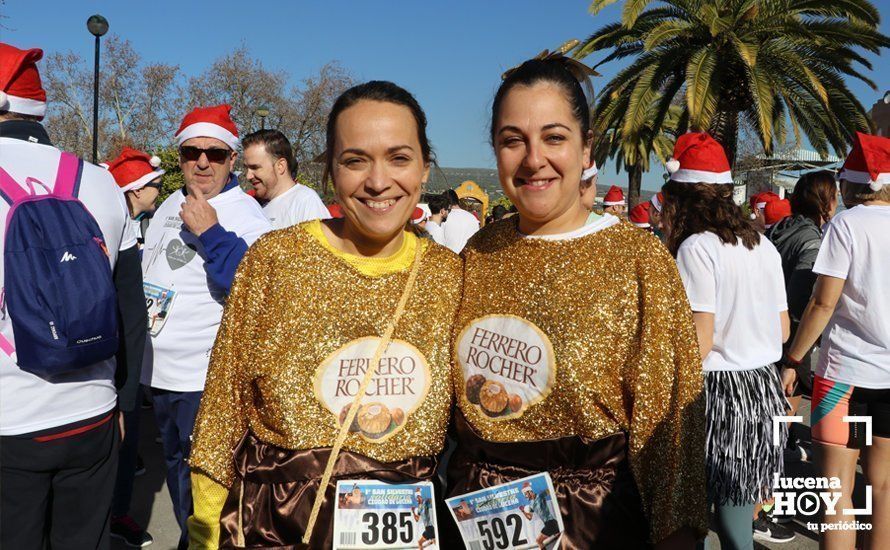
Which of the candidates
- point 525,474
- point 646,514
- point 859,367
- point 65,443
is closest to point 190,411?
point 65,443

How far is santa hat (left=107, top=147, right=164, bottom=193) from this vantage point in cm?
A: 492

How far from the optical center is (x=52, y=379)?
93.2 inches

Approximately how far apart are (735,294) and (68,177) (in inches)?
114

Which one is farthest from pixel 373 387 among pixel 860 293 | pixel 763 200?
pixel 763 200

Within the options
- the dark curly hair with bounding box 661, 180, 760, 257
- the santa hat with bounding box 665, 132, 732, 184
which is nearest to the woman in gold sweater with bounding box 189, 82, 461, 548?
the dark curly hair with bounding box 661, 180, 760, 257

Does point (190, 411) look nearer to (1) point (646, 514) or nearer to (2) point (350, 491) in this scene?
(2) point (350, 491)

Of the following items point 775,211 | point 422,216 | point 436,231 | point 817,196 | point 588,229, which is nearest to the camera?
point 588,229

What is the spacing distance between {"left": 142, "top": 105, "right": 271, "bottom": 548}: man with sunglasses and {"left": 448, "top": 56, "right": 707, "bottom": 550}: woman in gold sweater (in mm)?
1608

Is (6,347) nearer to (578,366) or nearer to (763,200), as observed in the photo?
(578,366)

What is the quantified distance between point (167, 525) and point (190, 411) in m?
1.49

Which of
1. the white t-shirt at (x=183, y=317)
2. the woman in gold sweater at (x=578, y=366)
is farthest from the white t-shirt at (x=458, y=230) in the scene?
the woman in gold sweater at (x=578, y=366)

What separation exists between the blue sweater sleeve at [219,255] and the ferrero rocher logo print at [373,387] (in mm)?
1280

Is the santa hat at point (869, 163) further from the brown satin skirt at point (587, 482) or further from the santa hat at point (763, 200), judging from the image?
the santa hat at point (763, 200)

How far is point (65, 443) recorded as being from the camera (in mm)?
2422
